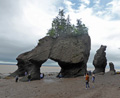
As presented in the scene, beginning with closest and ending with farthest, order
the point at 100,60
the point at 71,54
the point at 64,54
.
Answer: the point at 64,54, the point at 71,54, the point at 100,60

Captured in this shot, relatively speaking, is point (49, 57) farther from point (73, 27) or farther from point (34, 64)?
point (73, 27)

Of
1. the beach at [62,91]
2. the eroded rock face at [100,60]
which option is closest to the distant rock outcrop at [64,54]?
the eroded rock face at [100,60]

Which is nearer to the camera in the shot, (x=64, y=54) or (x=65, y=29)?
(x=64, y=54)

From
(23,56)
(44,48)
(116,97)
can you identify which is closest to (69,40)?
(44,48)

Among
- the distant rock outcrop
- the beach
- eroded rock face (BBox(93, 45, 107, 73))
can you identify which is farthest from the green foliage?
the beach

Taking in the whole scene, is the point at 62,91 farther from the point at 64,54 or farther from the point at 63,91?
the point at 64,54

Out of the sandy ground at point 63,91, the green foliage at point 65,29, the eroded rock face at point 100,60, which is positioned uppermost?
the green foliage at point 65,29

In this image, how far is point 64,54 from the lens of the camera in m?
36.0

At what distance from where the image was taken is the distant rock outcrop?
1307 inches

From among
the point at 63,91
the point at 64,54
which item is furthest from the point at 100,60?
the point at 63,91

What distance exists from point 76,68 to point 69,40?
865cm

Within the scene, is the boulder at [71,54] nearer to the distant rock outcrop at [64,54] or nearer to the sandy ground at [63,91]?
the distant rock outcrop at [64,54]

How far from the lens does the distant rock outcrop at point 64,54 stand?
109ft

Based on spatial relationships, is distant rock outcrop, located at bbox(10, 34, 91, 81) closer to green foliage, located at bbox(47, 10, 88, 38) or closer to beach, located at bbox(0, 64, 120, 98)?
green foliage, located at bbox(47, 10, 88, 38)
